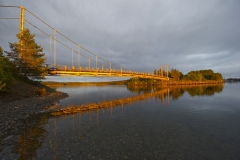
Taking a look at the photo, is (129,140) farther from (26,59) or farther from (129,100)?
(26,59)

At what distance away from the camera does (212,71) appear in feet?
636

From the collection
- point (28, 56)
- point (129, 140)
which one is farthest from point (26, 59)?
point (129, 140)

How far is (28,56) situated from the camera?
35031mm

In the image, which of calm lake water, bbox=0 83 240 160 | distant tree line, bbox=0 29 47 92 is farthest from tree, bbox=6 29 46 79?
calm lake water, bbox=0 83 240 160

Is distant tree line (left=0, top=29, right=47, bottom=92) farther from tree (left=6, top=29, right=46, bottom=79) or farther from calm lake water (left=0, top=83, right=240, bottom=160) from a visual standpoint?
calm lake water (left=0, top=83, right=240, bottom=160)

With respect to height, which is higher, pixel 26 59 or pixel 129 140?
pixel 26 59

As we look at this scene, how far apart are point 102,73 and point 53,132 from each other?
123ft

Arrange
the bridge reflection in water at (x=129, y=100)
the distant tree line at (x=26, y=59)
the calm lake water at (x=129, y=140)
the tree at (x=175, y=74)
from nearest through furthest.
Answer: the calm lake water at (x=129, y=140) → the bridge reflection in water at (x=129, y=100) → the distant tree line at (x=26, y=59) → the tree at (x=175, y=74)

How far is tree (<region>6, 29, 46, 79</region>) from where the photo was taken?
33300mm

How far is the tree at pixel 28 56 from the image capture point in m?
33.3

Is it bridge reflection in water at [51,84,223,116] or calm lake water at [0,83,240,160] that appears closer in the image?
calm lake water at [0,83,240,160]

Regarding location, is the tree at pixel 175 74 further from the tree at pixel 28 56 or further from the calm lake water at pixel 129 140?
the calm lake water at pixel 129 140

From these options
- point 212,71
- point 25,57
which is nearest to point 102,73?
point 25,57

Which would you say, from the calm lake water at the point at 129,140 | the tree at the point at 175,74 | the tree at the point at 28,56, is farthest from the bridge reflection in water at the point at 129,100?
the tree at the point at 175,74
